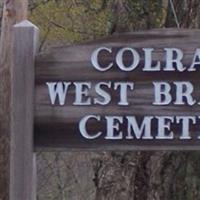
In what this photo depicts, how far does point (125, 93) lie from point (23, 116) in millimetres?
514

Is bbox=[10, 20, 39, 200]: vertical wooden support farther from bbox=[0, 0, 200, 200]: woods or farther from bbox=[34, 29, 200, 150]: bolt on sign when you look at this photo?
bbox=[0, 0, 200, 200]: woods

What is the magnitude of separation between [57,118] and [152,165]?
10.2 feet

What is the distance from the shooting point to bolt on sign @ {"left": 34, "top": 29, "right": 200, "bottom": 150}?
406 cm

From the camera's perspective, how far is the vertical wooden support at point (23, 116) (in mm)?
4133

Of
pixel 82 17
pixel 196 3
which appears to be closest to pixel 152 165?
pixel 196 3

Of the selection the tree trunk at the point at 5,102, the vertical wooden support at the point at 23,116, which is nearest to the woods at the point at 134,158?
the tree trunk at the point at 5,102

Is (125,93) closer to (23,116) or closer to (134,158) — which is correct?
(23,116)

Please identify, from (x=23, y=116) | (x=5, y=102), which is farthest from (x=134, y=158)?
(x=23, y=116)

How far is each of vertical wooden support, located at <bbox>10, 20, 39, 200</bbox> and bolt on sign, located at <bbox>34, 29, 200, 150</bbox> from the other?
0.07 m

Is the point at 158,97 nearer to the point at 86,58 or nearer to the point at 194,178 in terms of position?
the point at 86,58

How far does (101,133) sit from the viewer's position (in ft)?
13.4

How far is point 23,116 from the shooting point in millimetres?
4133

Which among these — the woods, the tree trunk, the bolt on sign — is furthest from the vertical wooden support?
the tree trunk

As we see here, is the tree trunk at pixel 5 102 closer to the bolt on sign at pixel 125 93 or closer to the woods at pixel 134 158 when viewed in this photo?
the woods at pixel 134 158
